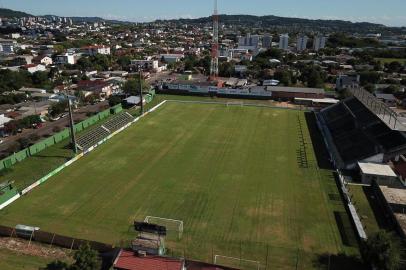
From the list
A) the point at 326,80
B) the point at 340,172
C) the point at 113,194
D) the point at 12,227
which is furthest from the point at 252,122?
the point at 326,80

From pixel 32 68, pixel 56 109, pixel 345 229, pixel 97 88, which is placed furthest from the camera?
pixel 32 68

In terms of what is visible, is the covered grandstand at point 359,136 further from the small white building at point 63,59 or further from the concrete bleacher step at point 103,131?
the small white building at point 63,59

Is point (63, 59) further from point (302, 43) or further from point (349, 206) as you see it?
point (302, 43)

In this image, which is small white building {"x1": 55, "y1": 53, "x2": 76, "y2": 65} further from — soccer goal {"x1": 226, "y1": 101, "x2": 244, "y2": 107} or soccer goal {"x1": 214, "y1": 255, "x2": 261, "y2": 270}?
soccer goal {"x1": 214, "y1": 255, "x2": 261, "y2": 270}

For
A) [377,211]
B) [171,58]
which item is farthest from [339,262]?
[171,58]

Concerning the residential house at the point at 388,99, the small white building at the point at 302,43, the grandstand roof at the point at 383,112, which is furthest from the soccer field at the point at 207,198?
the small white building at the point at 302,43

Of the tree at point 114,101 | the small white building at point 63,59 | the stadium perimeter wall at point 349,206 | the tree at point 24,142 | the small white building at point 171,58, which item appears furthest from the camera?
the small white building at point 171,58

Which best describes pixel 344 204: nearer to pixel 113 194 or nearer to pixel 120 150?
pixel 113 194
